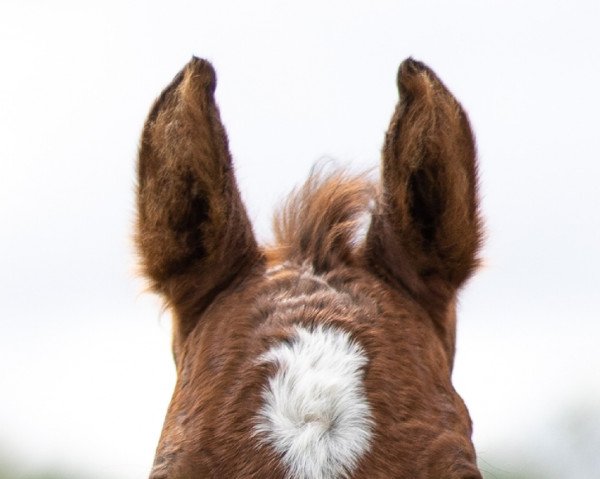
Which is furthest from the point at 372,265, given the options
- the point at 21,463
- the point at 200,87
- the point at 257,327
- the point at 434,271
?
the point at 21,463

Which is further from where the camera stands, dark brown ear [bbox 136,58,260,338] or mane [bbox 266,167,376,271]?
mane [bbox 266,167,376,271]

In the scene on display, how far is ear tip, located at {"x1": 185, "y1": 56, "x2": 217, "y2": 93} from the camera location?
4.23m

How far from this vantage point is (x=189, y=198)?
4289 mm

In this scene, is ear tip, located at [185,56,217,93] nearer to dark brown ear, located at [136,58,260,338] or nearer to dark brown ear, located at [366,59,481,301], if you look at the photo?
dark brown ear, located at [136,58,260,338]

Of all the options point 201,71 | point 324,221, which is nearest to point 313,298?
point 324,221

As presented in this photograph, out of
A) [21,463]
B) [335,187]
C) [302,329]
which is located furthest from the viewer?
[21,463]

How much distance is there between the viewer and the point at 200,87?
4215mm

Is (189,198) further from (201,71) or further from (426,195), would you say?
(426,195)

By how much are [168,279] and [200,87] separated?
0.65 m

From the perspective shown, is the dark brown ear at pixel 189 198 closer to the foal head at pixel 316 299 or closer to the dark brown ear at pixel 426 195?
the foal head at pixel 316 299

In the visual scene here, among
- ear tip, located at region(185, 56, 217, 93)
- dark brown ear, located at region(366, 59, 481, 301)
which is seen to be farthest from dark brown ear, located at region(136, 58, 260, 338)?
dark brown ear, located at region(366, 59, 481, 301)

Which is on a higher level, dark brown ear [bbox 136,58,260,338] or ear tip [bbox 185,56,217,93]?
ear tip [bbox 185,56,217,93]

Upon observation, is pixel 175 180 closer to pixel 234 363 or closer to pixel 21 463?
pixel 234 363

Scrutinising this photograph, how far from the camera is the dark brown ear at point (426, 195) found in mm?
4160
